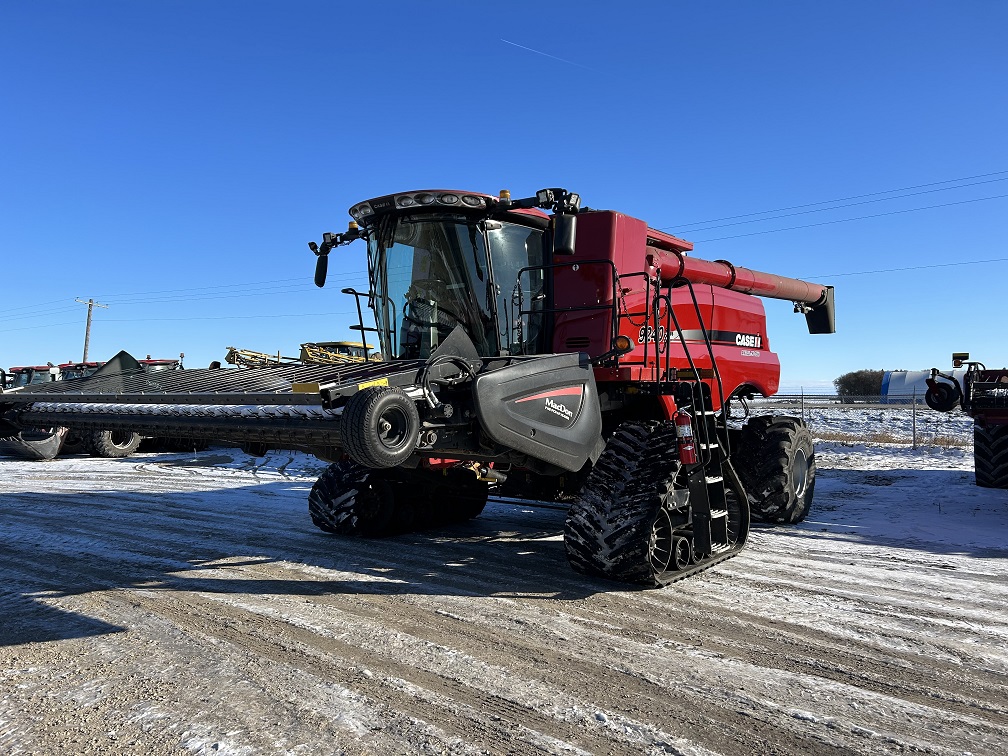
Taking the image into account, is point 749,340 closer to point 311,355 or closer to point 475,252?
point 475,252

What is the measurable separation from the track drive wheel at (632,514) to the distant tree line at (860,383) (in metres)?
50.0

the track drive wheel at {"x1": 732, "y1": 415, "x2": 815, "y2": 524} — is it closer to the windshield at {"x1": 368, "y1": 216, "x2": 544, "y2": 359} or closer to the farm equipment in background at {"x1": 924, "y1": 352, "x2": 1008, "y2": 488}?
the windshield at {"x1": 368, "y1": 216, "x2": 544, "y2": 359}

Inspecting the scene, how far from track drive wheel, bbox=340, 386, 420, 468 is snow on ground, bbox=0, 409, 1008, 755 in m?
1.12

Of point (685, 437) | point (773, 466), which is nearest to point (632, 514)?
point (685, 437)

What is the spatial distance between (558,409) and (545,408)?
5.8 inches

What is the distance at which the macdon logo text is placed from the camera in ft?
16.3

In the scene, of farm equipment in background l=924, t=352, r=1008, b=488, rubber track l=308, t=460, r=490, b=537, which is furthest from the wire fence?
rubber track l=308, t=460, r=490, b=537

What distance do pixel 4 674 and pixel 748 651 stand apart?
3956 mm

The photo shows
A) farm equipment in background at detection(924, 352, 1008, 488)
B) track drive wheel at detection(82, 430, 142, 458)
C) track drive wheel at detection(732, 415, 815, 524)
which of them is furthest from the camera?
track drive wheel at detection(82, 430, 142, 458)

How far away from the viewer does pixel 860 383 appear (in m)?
52.7

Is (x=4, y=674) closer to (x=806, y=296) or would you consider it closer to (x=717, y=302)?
(x=717, y=302)

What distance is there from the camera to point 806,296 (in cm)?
1088

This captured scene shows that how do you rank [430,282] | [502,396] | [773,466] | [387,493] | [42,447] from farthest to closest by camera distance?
[42,447] → [773,466] → [387,493] → [430,282] → [502,396]

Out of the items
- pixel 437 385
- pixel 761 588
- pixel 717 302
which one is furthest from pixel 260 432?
pixel 717 302
